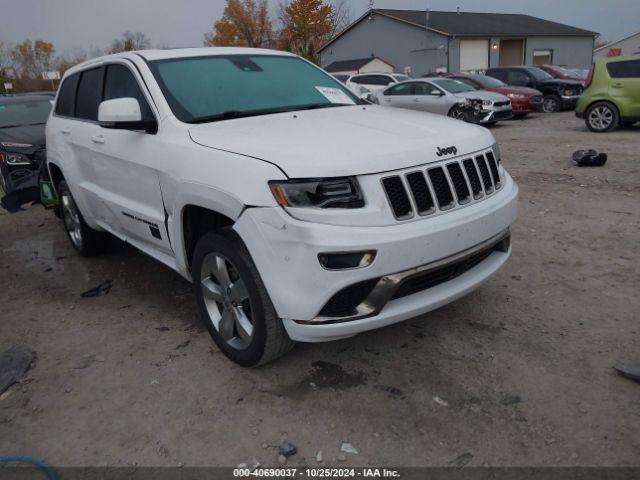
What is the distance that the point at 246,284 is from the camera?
2.71 m

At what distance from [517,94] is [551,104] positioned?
235 cm

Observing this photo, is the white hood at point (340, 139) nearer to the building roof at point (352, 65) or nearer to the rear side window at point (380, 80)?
the rear side window at point (380, 80)

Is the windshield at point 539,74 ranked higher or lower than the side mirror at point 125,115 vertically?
higher

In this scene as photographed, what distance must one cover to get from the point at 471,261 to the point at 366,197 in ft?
2.77

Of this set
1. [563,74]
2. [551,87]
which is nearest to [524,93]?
[551,87]

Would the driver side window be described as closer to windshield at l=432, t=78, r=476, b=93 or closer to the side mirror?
windshield at l=432, t=78, r=476, b=93

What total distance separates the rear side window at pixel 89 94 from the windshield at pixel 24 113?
15.5ft

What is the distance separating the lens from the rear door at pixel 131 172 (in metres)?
3.36

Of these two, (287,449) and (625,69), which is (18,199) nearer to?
(287,449)

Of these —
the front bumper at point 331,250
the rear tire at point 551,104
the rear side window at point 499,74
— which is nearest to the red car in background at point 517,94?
the rear tire at point 551,104

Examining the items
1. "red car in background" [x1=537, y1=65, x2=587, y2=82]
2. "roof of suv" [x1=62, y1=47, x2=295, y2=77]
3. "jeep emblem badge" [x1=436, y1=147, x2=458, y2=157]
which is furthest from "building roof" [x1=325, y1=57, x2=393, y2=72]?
"jeep emblem badge" [x1=436, y1=147, x2=458, y2=157]

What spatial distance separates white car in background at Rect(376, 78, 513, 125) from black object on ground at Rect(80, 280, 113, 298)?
10.4 m

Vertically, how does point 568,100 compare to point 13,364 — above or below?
above

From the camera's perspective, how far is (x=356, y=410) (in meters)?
2.71
